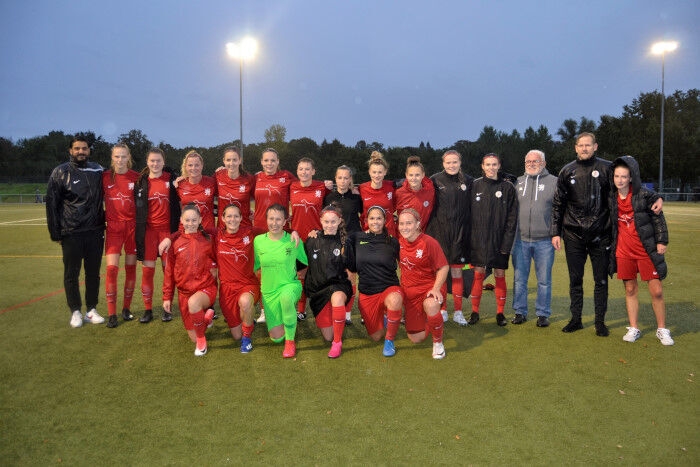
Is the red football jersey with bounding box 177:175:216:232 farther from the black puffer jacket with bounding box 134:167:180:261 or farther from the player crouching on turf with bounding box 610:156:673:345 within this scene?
the player crouching on turf with bounding box 610:156:673:345

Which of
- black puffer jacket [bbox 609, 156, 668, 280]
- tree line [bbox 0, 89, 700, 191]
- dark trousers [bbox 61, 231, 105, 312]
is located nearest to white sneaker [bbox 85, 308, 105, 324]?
dark trousers [bbox 61, 231, 105, 312]

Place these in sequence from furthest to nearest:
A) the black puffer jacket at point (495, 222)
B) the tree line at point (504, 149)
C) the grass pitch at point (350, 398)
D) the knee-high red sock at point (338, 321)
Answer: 1. the tree line at point (504, 149)
2. the black puffer jacket at point (495, 222)
3. the knee-high red sock at point (338, 321)
4. the grass pitch at point (350, 398)

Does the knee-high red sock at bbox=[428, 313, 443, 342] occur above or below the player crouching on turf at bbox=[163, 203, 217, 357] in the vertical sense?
below

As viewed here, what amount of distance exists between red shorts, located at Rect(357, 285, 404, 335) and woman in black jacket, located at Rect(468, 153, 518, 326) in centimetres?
132

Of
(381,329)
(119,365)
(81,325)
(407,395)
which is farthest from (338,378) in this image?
(81,325)

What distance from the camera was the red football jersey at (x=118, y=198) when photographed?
5590mm

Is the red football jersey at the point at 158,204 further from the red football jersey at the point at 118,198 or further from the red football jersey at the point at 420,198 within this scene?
the red football jersey at the point at 420,198

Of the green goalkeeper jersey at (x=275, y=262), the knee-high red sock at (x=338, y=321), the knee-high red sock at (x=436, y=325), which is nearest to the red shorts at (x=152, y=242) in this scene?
the green goalkeeper jersey at (x=275, y=262)

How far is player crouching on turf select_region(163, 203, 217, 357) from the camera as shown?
488 cm

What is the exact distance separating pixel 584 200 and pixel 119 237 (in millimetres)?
5180

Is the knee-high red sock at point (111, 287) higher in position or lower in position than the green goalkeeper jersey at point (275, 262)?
lower

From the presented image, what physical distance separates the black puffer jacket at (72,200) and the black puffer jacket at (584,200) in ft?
16.9

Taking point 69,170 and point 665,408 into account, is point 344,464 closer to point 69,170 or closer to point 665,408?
point 665,408

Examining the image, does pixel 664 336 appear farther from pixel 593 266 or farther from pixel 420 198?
pixel 420 198
